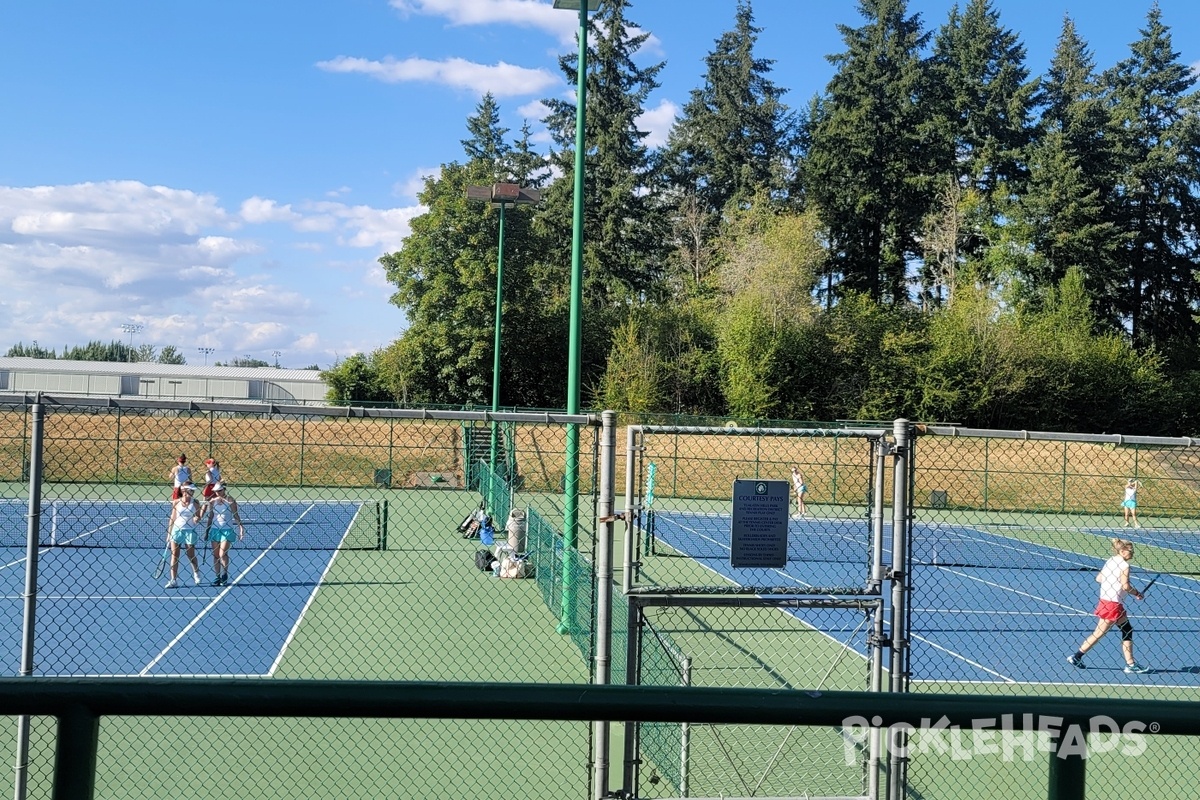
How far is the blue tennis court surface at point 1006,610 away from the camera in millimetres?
12156

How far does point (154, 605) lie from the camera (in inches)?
573

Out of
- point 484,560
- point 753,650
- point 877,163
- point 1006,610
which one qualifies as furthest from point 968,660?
point 877,163

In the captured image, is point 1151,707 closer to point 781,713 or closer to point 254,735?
point 781,713

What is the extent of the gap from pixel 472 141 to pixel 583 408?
2570 cm

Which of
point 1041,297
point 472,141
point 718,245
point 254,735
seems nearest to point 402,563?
point 254,735

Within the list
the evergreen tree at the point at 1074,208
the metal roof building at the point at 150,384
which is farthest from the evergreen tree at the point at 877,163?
the metal roof building at the point at 150,384

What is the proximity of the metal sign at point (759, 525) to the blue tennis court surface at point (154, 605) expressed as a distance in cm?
515

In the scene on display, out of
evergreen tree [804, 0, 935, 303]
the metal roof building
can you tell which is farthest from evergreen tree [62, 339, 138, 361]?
evergreen tree [804, 0, 935, 303]

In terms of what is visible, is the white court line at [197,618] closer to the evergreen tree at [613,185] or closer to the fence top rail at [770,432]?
the fence top rail at [770,432]

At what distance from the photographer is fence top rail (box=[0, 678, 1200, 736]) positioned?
190 centimetres

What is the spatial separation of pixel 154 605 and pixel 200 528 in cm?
591

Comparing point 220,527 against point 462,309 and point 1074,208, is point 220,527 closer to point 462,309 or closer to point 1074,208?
point 462,309

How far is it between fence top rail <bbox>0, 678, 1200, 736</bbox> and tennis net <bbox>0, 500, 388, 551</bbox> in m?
17.2

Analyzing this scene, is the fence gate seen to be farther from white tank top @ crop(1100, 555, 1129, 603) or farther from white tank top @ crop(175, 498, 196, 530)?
white tank top @ crop(175, 498, 196, 530)
